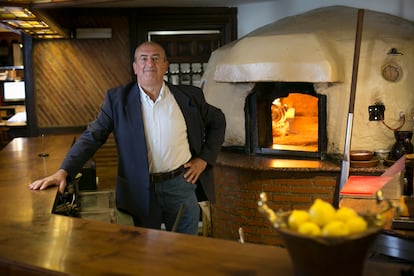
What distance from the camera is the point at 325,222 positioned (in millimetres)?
1445

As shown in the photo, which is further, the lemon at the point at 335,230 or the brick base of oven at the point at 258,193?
the brick base of oven at the point at 258,193

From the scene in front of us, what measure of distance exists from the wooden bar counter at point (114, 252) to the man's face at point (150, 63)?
100 cm

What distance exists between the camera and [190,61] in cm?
672

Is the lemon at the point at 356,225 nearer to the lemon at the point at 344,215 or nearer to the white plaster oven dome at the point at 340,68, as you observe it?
the lemon at the point at 344,215

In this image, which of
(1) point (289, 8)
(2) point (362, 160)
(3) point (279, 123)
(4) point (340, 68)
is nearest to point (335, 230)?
(2) point (362, 160)

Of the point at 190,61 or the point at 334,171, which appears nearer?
the point at 334,171

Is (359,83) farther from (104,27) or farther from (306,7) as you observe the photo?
(104,27)

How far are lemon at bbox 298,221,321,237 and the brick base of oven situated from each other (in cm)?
368

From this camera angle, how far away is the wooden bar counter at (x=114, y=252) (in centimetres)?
172

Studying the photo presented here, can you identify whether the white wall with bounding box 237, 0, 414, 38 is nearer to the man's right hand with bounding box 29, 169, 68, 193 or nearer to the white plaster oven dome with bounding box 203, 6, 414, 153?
the white plaster oven dome with bounding box 203, 6, 414, 153

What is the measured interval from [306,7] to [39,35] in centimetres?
292

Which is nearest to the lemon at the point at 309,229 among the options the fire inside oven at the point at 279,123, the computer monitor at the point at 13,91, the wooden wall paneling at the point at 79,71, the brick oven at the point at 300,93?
the brick oven at the point at 300,93

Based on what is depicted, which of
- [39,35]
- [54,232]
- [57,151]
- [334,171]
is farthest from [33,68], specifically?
[54,232]

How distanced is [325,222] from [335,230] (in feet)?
0.20
